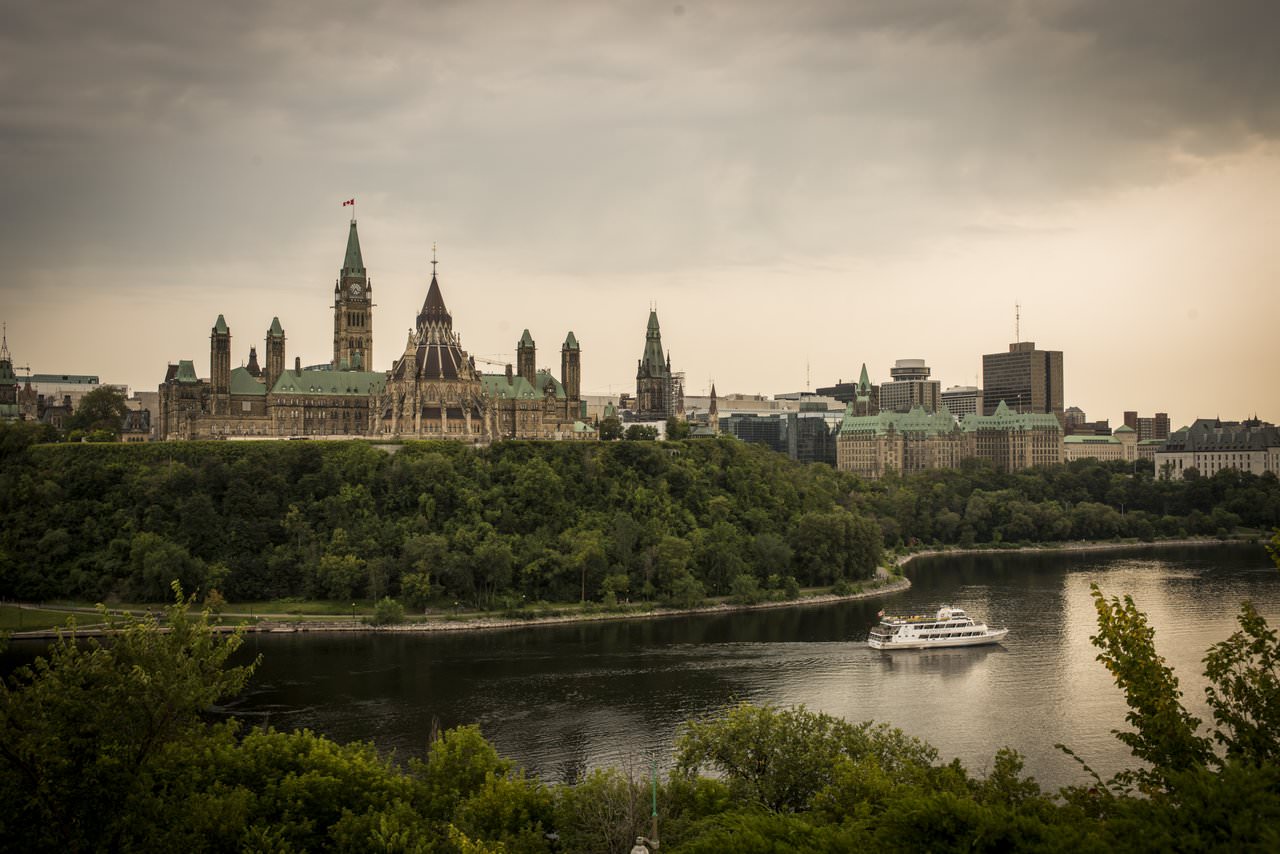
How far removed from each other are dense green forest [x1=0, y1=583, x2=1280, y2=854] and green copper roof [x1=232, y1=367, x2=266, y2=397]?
→ 8539 cm

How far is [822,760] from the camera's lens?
35469 mm

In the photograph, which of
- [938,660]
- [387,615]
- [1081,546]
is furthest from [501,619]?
[1081,546]

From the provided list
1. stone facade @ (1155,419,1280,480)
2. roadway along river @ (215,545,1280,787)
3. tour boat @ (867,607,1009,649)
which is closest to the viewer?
roadway along river @ (215,545,1280,787)

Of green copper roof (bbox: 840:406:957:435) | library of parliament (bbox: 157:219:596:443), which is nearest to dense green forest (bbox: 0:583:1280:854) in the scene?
library of parliament (bbox: 157:219:596:443)

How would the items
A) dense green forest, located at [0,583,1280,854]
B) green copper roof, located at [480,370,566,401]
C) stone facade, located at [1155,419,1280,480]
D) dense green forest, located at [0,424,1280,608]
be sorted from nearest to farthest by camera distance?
dense green forest, located at [0,583,1280,854], dense green forest, located at [0,424,1280,608], green copper roof, located at [480,370,566,401], stone facade, located at [1155,419,1280,480]

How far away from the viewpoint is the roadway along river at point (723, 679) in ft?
169

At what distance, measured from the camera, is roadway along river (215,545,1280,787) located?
2024 inches

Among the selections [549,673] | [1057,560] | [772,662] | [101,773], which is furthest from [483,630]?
[1057,560]

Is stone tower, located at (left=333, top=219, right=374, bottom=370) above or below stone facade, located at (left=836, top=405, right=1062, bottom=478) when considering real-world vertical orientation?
above

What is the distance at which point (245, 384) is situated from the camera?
11550 centimetres

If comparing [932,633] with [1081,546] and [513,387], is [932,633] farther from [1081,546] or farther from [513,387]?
[1081,546]

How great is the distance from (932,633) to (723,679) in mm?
17997

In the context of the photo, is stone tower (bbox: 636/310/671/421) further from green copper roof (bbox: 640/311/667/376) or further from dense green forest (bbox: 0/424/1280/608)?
dense green forest (bbox: 0/424/1280/608)

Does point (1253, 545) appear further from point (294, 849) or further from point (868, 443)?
point (294, 849)
